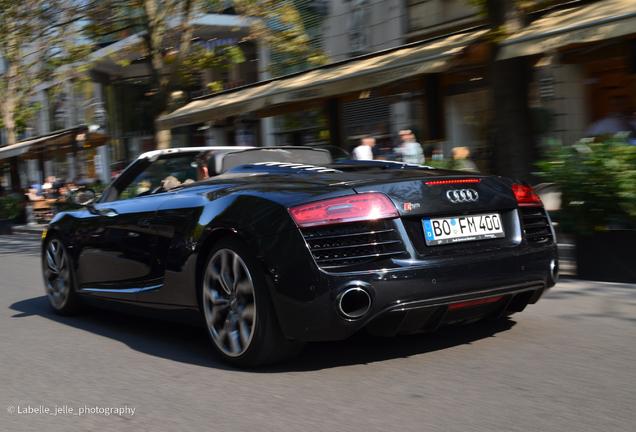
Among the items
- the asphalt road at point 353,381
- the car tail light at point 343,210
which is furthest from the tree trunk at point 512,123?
the car tail light at point 343,210

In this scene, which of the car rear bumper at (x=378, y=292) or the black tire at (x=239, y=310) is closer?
the car rear bumper at (x=378, y=292)

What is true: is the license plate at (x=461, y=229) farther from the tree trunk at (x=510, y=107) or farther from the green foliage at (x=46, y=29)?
the green foliage at (x=46, y=29)

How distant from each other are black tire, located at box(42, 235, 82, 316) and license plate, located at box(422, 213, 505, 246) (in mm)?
3207

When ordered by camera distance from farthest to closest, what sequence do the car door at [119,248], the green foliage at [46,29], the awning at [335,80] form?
the green foliage at [46,29]
the awning at [335,80]
the car door at [119,248]

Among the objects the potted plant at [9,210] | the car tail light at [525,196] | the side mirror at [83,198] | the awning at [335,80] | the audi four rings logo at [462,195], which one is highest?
the awning at [335,80]

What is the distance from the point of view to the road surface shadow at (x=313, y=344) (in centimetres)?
409

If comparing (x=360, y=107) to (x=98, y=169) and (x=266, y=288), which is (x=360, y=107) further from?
(x=98, y=169)

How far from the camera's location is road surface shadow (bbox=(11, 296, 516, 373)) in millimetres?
4090

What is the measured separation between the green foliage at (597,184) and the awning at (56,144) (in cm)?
1696

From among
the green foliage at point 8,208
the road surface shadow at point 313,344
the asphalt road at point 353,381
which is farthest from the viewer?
the green foliage at point 8,208

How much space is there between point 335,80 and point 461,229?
10.4 metres

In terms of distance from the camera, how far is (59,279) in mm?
6074

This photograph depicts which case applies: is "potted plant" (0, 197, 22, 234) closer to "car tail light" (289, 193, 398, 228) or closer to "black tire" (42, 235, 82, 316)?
"black tire" (42, 235, 82, 316)

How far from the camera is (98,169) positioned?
33781mm
